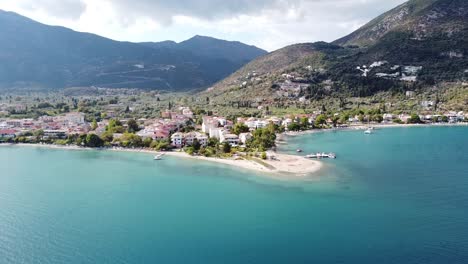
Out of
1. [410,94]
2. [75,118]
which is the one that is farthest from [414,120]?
[75,118]

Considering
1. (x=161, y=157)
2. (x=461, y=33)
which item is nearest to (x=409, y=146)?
(x=161, y=157)

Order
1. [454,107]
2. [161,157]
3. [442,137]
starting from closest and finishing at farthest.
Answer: [161,157]
[442,137]
[454,107]

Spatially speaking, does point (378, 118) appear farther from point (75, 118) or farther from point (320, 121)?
point (75, 118)

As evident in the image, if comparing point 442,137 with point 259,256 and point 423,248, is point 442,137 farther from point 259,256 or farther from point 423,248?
point 259,256

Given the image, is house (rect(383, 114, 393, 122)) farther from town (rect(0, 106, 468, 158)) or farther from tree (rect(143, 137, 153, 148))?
tree (rect(143, 137, 153, 148))

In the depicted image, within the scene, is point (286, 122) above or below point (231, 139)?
above

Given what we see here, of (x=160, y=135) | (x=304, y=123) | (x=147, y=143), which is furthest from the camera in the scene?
(x=304, y=123)
